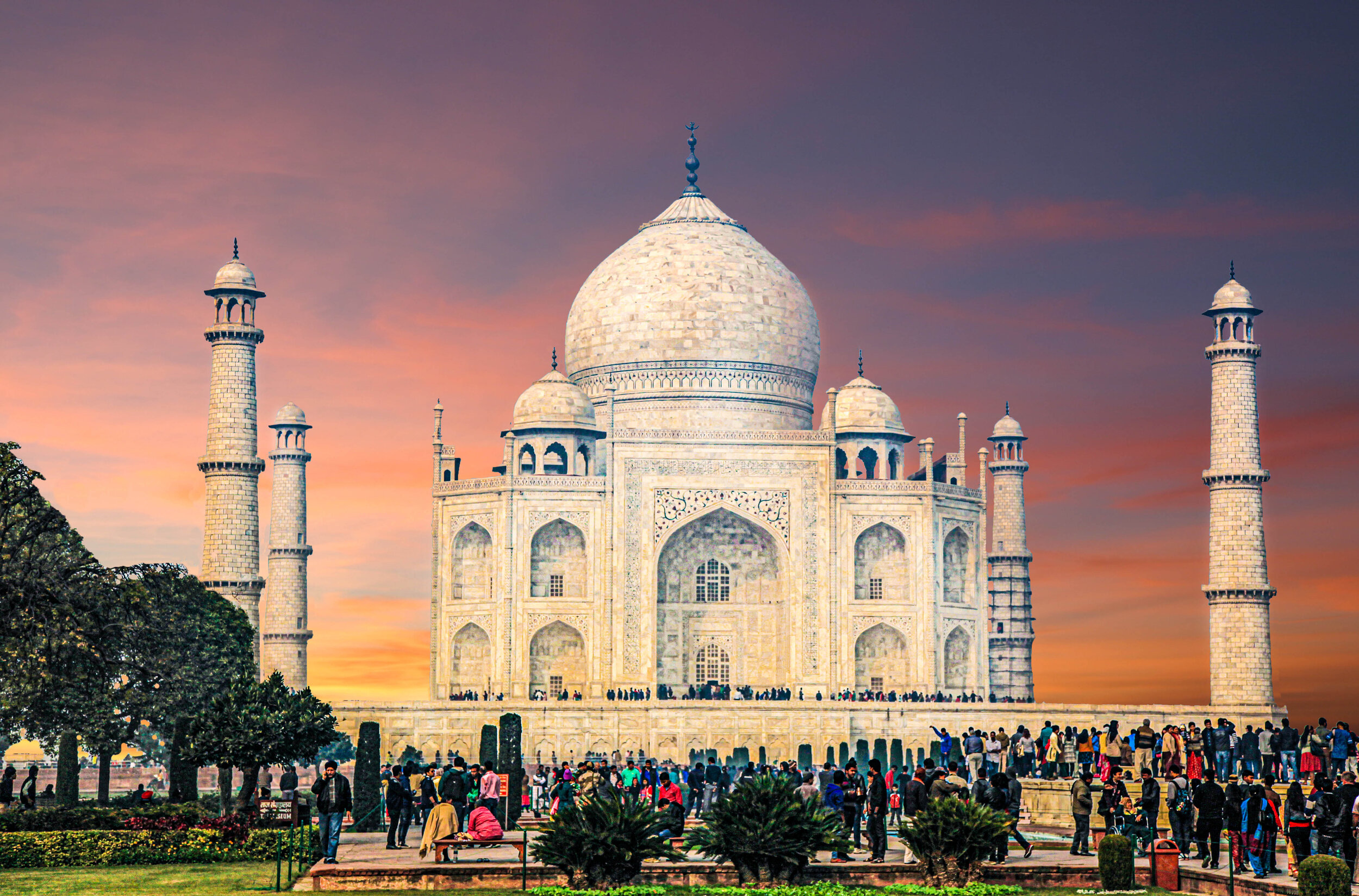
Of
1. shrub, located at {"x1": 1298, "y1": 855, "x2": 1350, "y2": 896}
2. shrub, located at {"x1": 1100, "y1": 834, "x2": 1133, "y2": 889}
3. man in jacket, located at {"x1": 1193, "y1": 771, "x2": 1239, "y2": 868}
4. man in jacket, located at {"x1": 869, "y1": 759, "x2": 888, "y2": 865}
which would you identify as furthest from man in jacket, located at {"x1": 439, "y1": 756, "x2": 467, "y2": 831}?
shrub, located at {"x1": 1298, "y1": 855, "x2": 1350, "y2": 896}

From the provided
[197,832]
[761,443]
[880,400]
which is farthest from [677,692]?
[197,832]

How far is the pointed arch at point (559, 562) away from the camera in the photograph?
46.0 metres

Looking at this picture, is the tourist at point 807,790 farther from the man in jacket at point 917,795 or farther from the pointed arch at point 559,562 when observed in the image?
the pointed arch at point 559,562

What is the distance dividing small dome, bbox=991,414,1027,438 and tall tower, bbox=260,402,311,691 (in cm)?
2105

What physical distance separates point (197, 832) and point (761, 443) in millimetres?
25922

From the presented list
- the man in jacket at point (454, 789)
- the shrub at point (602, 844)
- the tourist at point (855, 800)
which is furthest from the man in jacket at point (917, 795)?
the man in jacket at point (454, 789)

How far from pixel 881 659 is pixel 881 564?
2.56 metres

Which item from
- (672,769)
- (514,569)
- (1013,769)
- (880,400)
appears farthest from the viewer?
(880,400)

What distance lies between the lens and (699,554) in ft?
157

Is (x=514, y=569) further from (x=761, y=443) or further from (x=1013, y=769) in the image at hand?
(x=1013, y=769)

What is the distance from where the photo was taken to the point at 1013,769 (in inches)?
A: 1040

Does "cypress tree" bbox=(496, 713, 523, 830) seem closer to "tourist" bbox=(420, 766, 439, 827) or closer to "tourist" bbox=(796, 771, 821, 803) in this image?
"tourist" bbox=(420, 766, 439, 827)

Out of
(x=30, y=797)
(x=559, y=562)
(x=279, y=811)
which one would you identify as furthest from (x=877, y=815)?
(x=559, y=562)

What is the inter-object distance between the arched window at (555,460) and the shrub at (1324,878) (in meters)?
32.7
